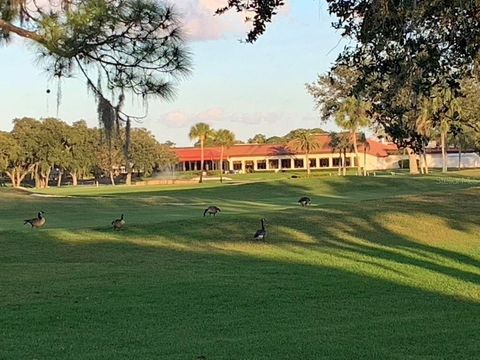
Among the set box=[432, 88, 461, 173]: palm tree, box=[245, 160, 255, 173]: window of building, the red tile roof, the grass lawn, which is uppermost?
the red tile roof

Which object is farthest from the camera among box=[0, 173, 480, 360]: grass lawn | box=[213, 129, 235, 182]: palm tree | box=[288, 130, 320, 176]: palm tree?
box=[213, 129, 235, 182]: palm tree

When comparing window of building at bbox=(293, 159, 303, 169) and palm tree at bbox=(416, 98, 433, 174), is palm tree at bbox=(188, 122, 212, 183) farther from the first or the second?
palm tree at bbox=(416, 98, 433, 174)

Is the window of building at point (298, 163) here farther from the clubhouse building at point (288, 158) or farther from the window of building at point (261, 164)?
the window of building at point (261, 164)

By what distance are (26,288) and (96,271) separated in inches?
76.9

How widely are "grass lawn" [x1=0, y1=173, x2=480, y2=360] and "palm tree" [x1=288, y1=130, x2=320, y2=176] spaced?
76.3 metres

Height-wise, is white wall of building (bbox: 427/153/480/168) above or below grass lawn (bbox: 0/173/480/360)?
above

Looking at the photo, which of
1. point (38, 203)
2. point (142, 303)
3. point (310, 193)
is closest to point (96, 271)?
point (142, 303)

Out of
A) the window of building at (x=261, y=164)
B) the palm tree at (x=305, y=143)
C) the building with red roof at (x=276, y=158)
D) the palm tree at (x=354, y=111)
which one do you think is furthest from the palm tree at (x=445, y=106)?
the window of building at (x=261, y=164)

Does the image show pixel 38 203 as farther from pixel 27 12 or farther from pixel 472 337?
pixel 472 337

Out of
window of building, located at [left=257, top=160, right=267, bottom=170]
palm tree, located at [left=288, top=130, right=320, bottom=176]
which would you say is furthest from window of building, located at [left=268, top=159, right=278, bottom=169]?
palm tree, located at [left=288, top=130, right=320, bottom=176]

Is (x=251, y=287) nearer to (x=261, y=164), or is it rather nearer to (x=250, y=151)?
(x=261, y=164)

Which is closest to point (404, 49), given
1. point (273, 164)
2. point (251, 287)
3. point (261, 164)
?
point (251, 287)

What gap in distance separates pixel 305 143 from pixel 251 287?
88.5 metres

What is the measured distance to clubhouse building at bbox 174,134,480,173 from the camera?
105438 mm
